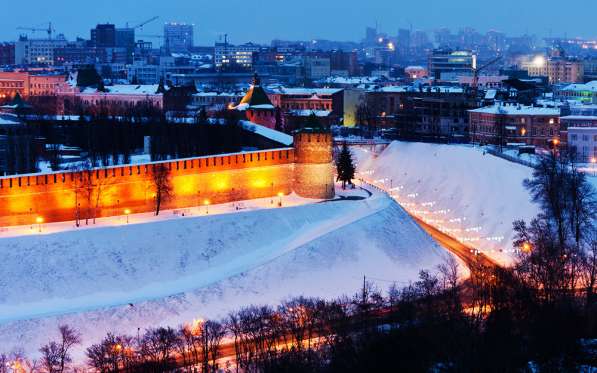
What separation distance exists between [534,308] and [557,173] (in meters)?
13.7

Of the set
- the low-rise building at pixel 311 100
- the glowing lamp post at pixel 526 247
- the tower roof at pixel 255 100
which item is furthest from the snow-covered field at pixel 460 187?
the low-rise building at pixel 311 100

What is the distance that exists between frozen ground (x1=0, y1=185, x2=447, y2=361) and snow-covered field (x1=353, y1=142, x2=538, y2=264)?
312cm

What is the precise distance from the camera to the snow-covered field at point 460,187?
39.4 metres

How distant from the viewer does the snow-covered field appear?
129ft

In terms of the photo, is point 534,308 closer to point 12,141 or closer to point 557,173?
point 557,173

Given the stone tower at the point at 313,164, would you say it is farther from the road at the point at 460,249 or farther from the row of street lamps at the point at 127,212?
the road at the point at 460,249

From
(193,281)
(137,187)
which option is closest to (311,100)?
(137,187)

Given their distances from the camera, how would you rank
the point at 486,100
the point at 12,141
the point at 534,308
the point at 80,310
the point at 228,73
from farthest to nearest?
the point at 228,73
the point at 486,100
the point at 12,141
the point at 80,310
the point at 534,308

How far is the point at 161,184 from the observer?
121 ft

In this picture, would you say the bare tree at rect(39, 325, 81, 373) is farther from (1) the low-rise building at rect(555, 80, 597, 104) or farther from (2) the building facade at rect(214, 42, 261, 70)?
(2) the building facade at rect(214, 42, 261, 70)

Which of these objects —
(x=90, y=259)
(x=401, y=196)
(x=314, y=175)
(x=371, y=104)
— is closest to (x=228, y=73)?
(x=371, y=104)

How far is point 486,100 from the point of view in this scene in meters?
63.8

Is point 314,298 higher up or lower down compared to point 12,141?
lower down

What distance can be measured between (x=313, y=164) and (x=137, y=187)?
6.20 meters
